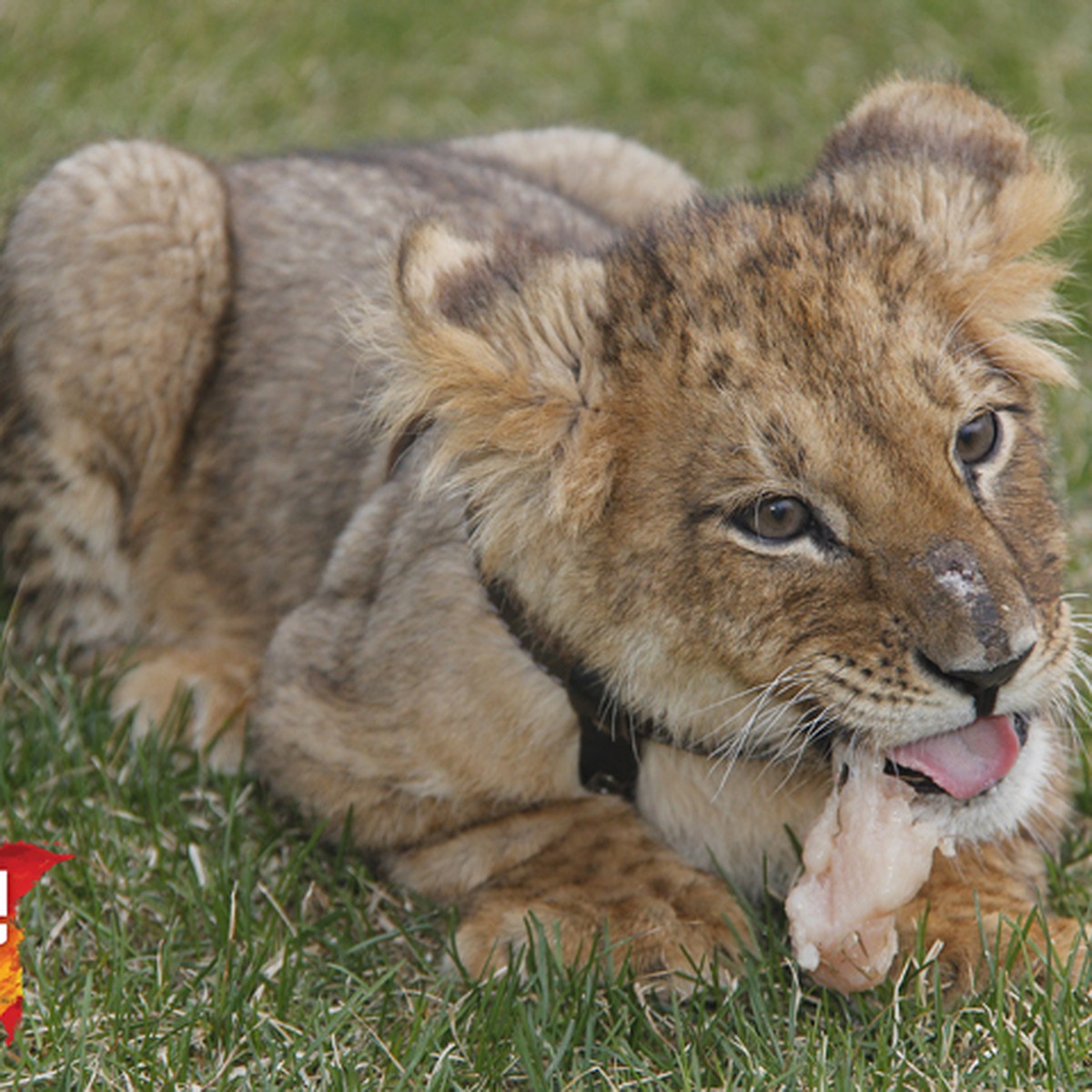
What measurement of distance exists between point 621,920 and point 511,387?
3.74 feet

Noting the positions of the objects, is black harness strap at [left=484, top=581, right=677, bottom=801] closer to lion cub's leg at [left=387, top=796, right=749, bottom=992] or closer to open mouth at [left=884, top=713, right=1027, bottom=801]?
lion cub's leg at [left=387, top=796, right=749, bottom=992]

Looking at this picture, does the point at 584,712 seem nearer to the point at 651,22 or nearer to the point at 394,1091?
the point at 394,1091

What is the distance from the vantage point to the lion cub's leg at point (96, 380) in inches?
198

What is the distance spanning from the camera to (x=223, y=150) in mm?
7707

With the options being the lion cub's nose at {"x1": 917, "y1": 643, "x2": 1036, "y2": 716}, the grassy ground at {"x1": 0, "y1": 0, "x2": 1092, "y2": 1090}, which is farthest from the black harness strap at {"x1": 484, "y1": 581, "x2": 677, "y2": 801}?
the lion cub's nose at {"x1": 917, "y1": 643, "x2": 1036, "y2": 716}

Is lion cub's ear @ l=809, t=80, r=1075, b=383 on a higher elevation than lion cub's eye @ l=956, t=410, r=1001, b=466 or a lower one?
higher

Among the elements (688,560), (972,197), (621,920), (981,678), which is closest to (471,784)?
(621,920)

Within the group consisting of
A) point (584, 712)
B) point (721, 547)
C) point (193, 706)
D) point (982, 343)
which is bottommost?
point (193, 706)

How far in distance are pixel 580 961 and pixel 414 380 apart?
1.23 metres

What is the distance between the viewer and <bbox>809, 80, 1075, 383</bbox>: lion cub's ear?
11.9ft

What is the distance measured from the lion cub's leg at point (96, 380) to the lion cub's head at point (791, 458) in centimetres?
158

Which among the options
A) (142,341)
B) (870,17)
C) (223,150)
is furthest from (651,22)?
(142,341)

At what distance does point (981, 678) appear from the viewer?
3.16m

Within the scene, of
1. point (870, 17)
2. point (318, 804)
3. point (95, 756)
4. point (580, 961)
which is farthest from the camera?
point (870, 17)
